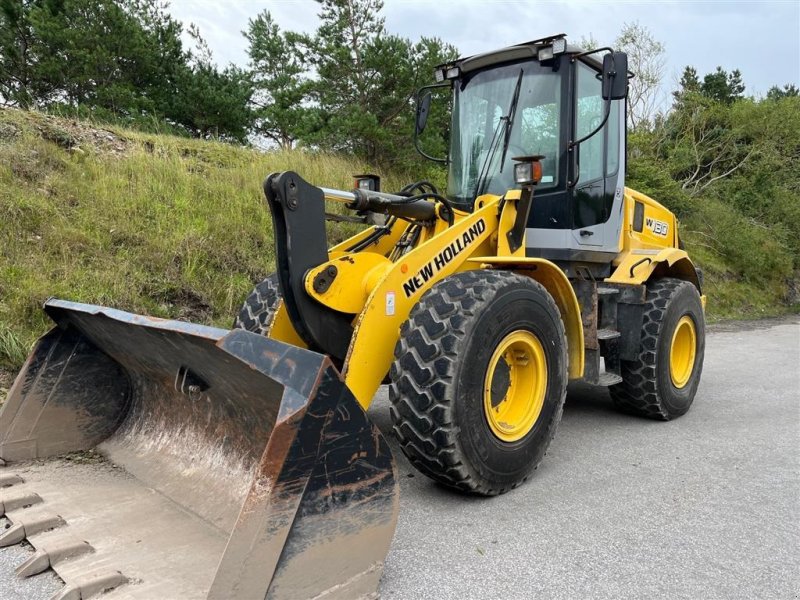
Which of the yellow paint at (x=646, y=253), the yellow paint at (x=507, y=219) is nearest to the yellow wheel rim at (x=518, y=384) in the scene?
the yellow paint at (x=507, y=219)

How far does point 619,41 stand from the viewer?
2081 cm

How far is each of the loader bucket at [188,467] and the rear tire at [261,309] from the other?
2.00 ft

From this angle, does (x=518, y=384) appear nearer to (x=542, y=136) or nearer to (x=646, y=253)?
(x=542, y=136)

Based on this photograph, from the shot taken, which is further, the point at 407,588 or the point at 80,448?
the point at 80,448

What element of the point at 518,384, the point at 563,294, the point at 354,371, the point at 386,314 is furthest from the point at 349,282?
the point at 563,294

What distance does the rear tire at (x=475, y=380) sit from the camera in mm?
2824

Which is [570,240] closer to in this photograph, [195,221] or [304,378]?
[304,378]

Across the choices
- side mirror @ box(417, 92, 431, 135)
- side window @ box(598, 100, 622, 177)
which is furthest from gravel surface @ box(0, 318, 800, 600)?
side mirror @ box(417, 92, 431, 135)

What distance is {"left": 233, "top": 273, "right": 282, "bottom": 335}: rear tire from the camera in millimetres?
3588

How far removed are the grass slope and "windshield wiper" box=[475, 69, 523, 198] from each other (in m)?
3.47

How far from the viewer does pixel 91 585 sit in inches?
81.0

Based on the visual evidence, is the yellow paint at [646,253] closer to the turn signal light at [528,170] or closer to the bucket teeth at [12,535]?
the turn signal light at [528,170]

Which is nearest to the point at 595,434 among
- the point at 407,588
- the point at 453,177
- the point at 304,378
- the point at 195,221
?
the point at 453,177

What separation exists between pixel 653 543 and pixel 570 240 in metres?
2.14
